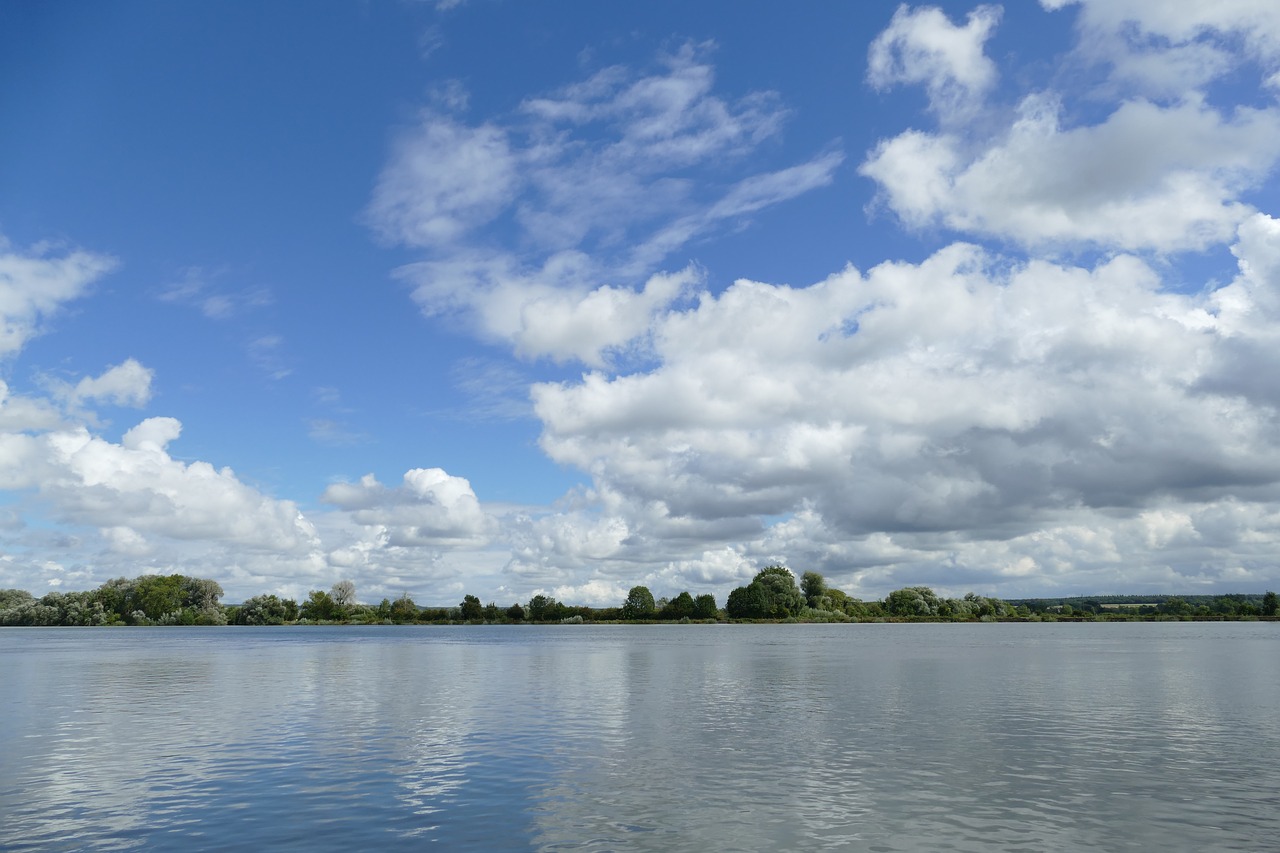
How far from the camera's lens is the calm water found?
23.2m

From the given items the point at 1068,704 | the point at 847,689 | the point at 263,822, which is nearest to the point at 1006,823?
the point at 263,822

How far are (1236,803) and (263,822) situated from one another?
27980 millimetres

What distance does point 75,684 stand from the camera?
66.5 meters

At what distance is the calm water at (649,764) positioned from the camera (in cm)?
2319

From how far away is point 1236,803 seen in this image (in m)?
26.2

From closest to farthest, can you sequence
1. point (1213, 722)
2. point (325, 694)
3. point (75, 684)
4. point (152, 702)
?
point (1213, 722), point (152, 702), point (325, 694), point (75, 684)

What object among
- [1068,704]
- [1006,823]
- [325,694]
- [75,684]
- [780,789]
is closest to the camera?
[1006,823]

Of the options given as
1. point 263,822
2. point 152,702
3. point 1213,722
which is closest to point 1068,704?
point 1213,722

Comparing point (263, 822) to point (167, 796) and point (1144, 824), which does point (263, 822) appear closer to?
point (167, 796)

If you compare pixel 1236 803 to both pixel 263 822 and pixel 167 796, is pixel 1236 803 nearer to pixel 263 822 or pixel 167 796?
pixel 263 822

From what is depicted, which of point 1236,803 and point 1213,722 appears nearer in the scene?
point 1236,803

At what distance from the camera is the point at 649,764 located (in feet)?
107

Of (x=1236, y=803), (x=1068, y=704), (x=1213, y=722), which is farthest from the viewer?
(x=1068, y=704)

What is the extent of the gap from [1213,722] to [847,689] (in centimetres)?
2185
